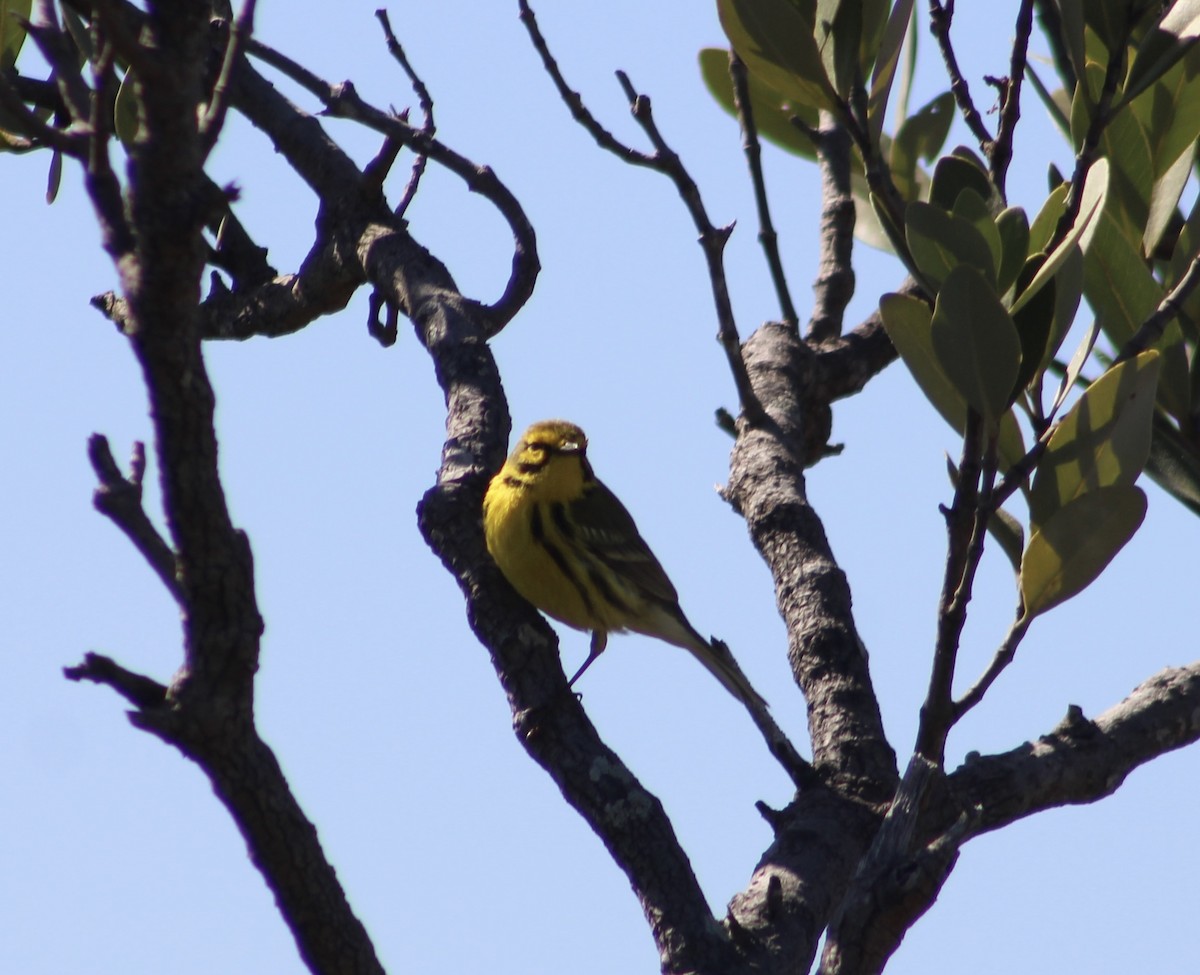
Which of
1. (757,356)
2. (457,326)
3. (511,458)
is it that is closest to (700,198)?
(457,326)

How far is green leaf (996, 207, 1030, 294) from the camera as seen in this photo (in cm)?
227

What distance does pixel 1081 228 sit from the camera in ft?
7.43

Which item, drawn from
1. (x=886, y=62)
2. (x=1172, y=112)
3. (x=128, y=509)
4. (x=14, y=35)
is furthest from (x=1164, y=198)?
(x=14, y=35)

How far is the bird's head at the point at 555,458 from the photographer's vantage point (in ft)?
18.2

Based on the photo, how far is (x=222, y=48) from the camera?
13.0 feet

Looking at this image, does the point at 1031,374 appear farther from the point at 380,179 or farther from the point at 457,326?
the point at 380,179

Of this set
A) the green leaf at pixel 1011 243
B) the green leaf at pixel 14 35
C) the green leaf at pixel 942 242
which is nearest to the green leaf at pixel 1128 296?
the green leaf at pixel 1011 243

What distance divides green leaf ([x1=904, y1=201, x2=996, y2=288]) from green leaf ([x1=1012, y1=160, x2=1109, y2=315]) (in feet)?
0.21

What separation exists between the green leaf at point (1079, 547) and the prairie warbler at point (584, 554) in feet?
7.98

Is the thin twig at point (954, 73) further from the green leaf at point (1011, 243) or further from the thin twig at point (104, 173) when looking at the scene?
the thin twig at point (104, 173)

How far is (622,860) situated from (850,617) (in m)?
0.96

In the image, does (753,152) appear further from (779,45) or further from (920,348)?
(920,348)

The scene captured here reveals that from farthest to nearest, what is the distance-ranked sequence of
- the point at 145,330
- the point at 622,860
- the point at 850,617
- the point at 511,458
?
the point at 511,458 < the point at 850,617 < the point at 622,860 < the point at 145,330

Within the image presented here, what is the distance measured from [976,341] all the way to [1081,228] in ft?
0.94
